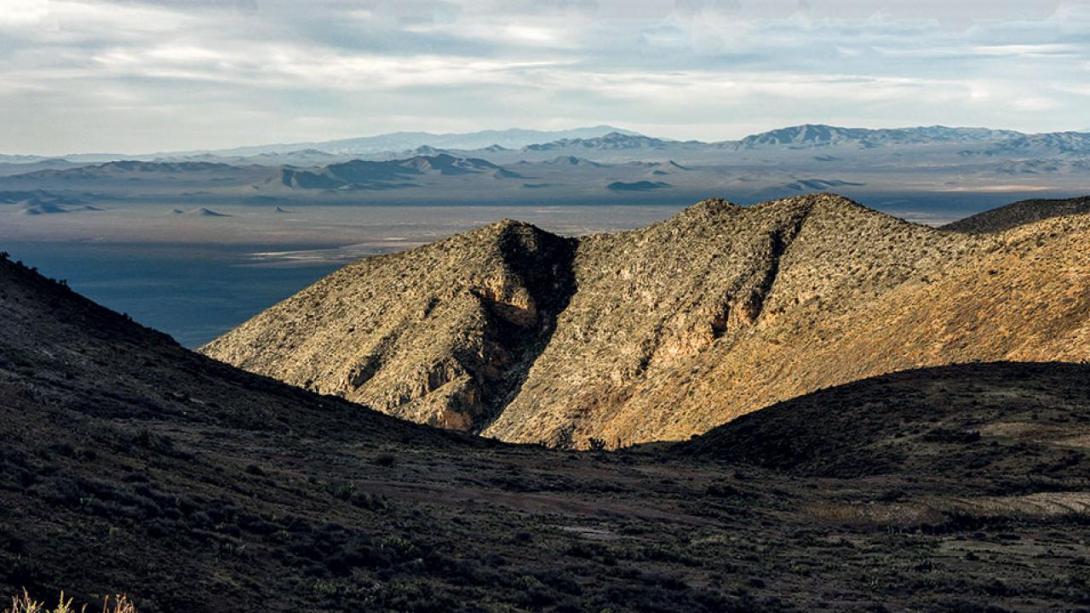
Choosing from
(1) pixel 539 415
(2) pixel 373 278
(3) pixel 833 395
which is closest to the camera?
(3) pixel 833 395

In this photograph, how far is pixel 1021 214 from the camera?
7856cm

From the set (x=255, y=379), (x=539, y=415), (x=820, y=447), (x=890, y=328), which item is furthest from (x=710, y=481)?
(x=539, y=415)

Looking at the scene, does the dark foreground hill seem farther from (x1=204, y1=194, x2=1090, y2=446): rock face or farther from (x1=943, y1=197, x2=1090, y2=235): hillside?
(x1=943, y1=197, x2=1090, y2=235): hillside

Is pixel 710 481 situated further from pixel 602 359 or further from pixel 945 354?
pixel 602 359

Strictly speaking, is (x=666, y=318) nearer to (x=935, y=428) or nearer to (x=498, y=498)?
(x=935, y=428)

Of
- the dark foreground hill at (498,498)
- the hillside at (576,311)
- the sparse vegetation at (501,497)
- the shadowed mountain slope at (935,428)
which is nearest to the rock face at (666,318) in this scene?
the hillside at (576,311)

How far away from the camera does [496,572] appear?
72.6ft

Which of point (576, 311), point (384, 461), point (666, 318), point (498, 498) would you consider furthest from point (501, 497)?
point (576, 311)

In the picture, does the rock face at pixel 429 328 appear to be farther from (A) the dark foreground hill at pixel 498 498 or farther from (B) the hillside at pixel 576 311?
(A) the dark foreground hill at pixel 498 498

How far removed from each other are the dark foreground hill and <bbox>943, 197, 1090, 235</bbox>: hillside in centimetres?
3096

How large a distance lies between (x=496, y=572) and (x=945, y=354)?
3826 centimetres

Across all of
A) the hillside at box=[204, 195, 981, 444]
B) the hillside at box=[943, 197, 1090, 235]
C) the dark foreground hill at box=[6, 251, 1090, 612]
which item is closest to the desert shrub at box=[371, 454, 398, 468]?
the dark foreground hill at box=[6, 251, 1090, 612]

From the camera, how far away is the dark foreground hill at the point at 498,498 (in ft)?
64.8

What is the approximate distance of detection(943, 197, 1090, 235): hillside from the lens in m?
75.7
